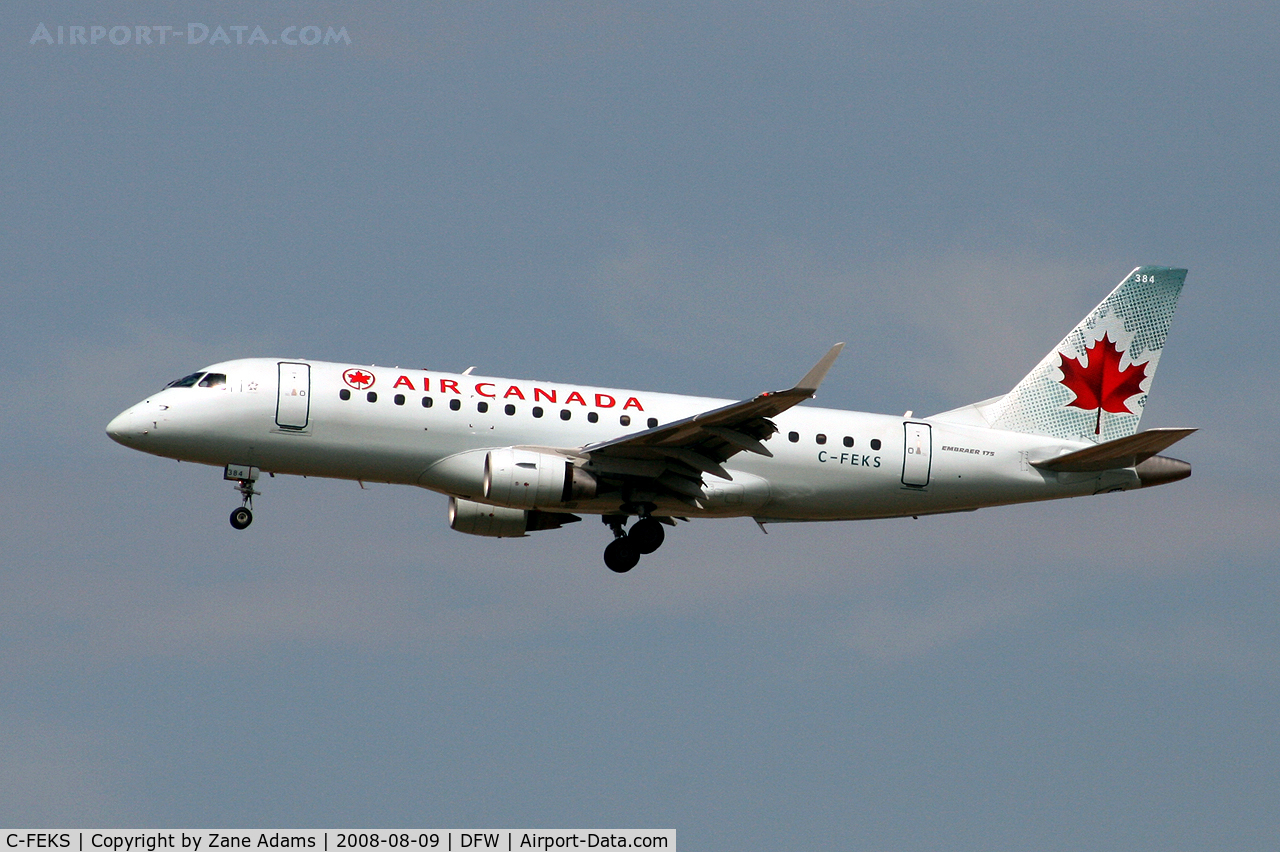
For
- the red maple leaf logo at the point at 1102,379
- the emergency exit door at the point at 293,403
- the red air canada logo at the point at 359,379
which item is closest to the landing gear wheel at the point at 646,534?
the red air canada logo at the point at 359,379

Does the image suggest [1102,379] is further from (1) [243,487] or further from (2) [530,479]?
(1) [243,487]

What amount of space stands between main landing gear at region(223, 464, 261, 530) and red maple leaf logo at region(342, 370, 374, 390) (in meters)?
2.98

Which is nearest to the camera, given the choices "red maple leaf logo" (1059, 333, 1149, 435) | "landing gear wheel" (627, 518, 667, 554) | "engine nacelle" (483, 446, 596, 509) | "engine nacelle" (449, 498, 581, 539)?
"engine nacelle" (483, 446, 596, 509)

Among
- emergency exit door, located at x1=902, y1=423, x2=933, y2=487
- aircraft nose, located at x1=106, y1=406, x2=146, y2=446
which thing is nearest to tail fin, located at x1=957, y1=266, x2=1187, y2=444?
emergency exit door, located at x1=902, y1=423, x2=933, y2=487

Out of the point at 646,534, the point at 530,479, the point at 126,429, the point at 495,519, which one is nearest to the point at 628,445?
the point at 530,479

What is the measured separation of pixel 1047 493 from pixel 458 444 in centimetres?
1498

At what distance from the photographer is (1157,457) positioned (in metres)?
44.8

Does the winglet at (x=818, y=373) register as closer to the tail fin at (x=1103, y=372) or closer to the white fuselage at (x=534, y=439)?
the white fuselage at (x=534, y=439)

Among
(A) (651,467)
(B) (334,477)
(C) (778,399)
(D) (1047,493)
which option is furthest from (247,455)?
(D) (1047,493)

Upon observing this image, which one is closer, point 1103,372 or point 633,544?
point 633,544

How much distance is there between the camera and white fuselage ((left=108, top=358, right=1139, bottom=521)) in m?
41.1

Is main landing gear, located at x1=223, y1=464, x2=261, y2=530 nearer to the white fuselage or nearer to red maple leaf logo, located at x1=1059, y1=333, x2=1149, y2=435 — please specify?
the white fuselage

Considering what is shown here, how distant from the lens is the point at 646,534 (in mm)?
43688

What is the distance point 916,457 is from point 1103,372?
6.86 m
